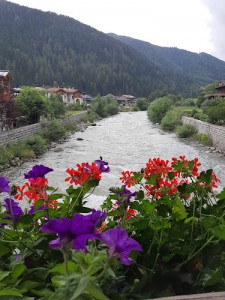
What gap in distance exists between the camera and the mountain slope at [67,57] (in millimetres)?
116000

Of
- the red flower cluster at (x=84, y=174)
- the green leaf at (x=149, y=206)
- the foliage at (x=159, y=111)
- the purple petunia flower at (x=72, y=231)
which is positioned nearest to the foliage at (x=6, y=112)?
the red flower cluster at (x=84, y=174)

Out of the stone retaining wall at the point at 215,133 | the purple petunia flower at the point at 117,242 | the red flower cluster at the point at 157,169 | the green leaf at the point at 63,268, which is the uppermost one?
the purple petunia flower at the point at 117,242

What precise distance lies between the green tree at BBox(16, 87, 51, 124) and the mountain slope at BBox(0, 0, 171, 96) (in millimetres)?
83720

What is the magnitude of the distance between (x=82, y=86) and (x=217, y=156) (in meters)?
107

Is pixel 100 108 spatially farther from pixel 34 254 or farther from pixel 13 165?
pixel 34 254

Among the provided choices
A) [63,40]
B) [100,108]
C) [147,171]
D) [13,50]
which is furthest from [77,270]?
[63,40]

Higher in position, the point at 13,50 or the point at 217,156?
the point at 13,50

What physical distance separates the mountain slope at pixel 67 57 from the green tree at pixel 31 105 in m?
83.7

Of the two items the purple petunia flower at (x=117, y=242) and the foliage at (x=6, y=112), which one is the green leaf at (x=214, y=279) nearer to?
the purple petunia flower at (x=117, y=242)

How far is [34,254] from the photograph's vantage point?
1297 millimetres

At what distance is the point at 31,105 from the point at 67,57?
12300 centimetres

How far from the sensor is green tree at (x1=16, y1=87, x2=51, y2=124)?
76.6 feet

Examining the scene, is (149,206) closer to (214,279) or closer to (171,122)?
(214,279)

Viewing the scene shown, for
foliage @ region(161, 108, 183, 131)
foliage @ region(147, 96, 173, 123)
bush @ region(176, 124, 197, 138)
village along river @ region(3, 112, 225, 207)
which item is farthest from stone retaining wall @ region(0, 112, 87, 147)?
foliage @ region(147, 96, 173, 123)
